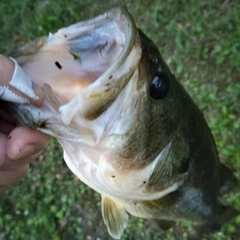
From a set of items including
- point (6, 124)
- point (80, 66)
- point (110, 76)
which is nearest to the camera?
point (110, 76)

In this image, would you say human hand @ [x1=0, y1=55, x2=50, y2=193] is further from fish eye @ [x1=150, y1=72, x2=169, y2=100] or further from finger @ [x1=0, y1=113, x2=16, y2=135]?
fish eye @ [x1=150, y1=72, x2=169, y2=100]

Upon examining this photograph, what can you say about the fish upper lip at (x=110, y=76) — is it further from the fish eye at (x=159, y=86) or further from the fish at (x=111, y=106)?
the fish eye at (x=159, y=86)

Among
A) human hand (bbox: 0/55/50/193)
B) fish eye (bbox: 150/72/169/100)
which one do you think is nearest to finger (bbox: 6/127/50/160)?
human hand (bbox: 0/55/50/193)

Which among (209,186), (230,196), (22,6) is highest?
(22,6)

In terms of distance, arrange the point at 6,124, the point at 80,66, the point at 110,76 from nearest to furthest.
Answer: the point at 110,76, the point at 80,66, the point at 6,124

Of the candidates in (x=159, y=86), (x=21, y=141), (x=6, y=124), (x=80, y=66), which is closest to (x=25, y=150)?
(x=21, y=141)

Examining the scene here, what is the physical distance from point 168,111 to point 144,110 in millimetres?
115

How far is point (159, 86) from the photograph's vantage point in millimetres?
1109

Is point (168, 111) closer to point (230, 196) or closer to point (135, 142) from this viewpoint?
point (135, 142)

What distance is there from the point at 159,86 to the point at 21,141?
0.36 meters

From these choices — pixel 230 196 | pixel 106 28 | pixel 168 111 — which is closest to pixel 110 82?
pixel 106 28

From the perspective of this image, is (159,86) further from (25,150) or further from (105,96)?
(25,150)

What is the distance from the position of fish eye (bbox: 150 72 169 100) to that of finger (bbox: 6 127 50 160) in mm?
299

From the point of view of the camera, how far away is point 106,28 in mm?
1000
